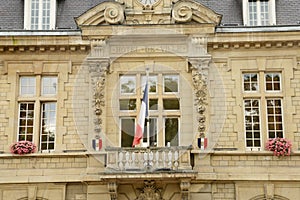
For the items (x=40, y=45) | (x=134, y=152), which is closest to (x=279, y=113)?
(x=134, y=152)

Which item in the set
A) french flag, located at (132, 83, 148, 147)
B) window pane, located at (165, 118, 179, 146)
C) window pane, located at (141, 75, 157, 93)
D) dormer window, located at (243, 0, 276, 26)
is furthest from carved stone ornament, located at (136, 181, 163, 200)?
dormer window, located at (243, 0, 276, 26)

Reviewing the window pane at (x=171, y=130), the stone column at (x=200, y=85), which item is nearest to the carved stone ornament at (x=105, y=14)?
the stone column at (x=200, y=85)

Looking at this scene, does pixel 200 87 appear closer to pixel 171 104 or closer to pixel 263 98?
pixel 171 104

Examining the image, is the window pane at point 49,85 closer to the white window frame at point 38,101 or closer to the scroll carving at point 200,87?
the white window frame at point 38,101

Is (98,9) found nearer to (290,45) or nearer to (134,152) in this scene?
(134,152)

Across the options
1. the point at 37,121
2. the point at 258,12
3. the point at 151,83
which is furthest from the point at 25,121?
the point at 258,12

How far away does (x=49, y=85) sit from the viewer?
17.7 metres

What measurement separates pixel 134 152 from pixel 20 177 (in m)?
3.46

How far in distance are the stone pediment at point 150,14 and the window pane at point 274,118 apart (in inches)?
116

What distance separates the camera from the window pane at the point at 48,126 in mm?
17281

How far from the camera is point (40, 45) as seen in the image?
57.5 ft

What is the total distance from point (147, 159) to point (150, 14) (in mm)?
4630

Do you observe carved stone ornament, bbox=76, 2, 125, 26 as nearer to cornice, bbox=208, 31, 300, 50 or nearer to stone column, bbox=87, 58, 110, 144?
stone column, bbox=87, 58, 110, 144

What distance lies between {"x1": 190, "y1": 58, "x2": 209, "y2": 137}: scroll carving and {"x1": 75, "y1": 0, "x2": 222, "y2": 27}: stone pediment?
Answer: 1.31 metres
